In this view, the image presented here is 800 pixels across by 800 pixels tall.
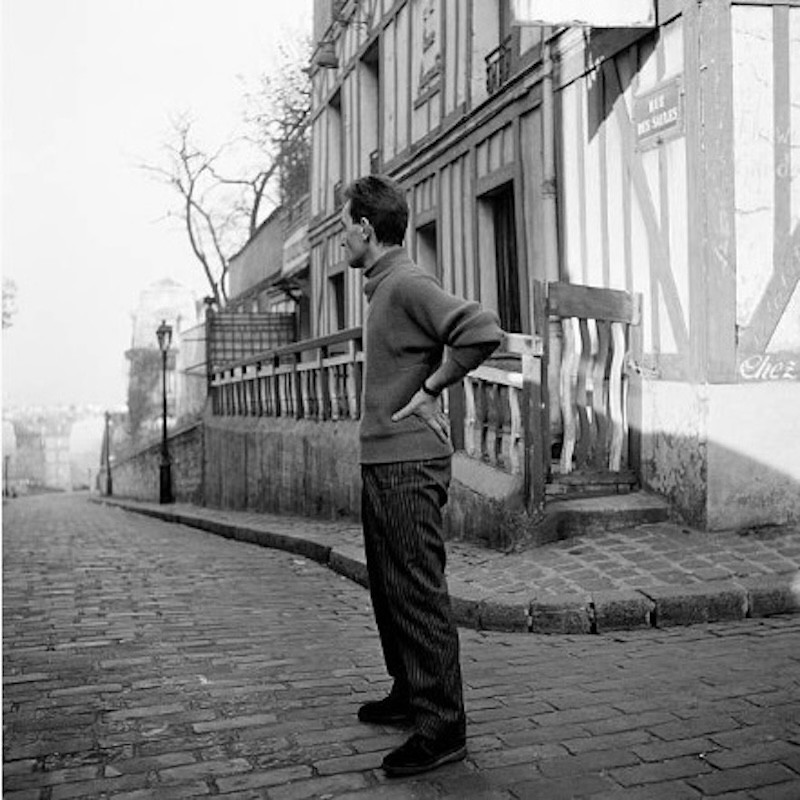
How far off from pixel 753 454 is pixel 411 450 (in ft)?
11.1

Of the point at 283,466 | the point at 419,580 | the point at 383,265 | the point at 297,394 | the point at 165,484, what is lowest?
the point at 165,484

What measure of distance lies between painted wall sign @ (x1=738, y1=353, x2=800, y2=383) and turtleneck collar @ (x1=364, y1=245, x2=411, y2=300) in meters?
3.27

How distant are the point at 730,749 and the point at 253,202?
26.5m

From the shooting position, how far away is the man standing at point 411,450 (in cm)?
290

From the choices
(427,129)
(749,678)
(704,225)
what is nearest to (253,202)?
(427,129)

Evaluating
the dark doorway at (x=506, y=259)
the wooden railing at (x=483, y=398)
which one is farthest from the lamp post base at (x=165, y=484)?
the dark doorway at (x=506, y=259)

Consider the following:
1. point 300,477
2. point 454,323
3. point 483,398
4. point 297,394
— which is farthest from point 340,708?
point 297,394

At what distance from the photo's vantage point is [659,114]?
616 centimetres

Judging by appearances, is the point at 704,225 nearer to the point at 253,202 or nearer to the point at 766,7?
the point at 766,7

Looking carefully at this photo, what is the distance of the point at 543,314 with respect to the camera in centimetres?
595

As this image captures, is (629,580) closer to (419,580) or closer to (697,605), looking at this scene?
(697,605)

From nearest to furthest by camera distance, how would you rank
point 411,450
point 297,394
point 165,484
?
point 411,450 → point 297,394 → point 165,484

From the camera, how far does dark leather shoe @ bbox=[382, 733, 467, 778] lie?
2795 millimetres

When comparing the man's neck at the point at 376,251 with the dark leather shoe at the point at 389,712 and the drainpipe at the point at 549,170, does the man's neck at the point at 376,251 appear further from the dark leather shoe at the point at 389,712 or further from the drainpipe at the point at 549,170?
the drainpipe at the point at 549,170
